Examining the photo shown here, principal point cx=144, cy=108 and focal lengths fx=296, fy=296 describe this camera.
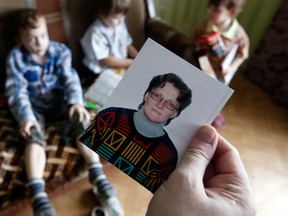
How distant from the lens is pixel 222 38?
1.66 meters

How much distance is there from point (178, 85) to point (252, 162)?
134cm

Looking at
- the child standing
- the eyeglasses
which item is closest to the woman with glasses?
the eyeglasses

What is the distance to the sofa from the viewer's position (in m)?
1.14

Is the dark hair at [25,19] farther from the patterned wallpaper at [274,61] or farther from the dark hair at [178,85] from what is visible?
the patterned wallpaper at [274,61]

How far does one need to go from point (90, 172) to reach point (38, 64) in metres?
0.53

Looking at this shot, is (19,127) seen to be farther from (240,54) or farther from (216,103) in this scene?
(240,54)

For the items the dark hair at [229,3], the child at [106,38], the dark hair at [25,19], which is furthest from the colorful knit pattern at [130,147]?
the dark hair at [229,3]

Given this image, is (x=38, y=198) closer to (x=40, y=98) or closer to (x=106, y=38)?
(x=40, y=98)

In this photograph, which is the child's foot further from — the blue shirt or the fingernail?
the fingernail

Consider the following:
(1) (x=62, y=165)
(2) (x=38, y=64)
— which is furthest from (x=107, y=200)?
(2) (x=38, y=64)

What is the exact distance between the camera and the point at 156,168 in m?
0.65

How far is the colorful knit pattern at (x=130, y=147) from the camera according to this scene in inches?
25.2

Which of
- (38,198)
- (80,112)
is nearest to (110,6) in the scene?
(80,112)

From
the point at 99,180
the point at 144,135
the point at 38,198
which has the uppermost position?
the point at 144,135
